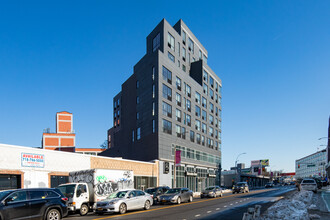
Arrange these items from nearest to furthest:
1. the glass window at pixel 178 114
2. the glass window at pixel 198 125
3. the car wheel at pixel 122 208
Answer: the car wheel at pixel 122 208, the glass window at pixel 178 114, the glass window at pixel 198 125

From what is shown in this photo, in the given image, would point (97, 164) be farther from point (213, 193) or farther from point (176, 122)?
point (176, 122)

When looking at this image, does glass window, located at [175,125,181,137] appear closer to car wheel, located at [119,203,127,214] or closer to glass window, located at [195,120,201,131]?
glass window, located at [195,120,201,131]

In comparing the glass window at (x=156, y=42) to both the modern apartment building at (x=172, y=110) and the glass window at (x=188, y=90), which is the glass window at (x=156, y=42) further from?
the glass window at (x=188, y=90)

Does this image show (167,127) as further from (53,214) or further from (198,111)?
(53,214)

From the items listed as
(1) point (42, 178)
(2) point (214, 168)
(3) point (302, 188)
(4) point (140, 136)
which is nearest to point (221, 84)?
(2) point (214, 168)

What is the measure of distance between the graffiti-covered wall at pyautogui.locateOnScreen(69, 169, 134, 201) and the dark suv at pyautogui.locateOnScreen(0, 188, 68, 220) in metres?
6.19

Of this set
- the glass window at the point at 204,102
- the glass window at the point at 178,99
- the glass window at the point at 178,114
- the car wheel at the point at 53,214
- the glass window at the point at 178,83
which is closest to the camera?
the car wheel at the point at 53,214

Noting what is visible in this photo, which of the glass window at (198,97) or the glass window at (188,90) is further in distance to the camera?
the glass window at (198,97)

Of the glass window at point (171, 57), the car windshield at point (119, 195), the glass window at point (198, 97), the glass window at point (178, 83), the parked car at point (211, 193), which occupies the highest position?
the glass window at point (171, 57)

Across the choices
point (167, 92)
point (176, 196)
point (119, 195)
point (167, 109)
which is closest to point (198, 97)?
point (167, 92)

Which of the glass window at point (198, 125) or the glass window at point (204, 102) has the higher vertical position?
the glass window at point (204, 102)

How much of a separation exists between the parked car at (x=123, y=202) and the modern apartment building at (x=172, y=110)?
26.2 m

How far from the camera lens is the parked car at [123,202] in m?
19.3

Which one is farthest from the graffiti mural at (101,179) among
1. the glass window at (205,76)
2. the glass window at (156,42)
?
the glass window at (205,76)
